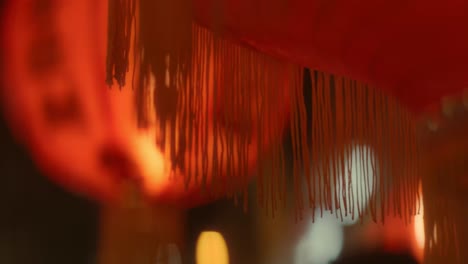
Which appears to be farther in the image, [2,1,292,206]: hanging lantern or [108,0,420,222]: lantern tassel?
[2,1,292,206]: hanging lantern

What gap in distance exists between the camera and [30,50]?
1.23 meters

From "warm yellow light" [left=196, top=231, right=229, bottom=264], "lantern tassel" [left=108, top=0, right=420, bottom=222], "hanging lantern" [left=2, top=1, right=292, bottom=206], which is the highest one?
"hanging lantern" [left=2, top=1, right=292, bottom=206]

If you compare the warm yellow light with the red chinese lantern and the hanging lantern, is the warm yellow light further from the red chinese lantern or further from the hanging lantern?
the red chinese lantern

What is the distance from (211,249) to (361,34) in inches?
34.1

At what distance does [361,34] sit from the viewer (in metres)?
0.48

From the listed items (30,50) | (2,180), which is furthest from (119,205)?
(30,50)

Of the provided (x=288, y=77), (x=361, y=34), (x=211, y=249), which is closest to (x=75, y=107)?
(x=211, y=249)

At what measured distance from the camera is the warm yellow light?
49.3 inches

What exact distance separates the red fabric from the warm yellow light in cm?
78

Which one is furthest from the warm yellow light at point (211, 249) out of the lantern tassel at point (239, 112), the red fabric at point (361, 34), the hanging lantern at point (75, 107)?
the red fabric at point (361, 34)

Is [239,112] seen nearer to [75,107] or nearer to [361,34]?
[361,34]

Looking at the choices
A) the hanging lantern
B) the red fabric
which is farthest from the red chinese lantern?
the hanging lantern

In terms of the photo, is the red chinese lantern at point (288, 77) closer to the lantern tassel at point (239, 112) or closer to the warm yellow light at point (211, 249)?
the lantern tassel at point (239, 112)

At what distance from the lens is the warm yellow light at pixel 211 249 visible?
4.10 feet
